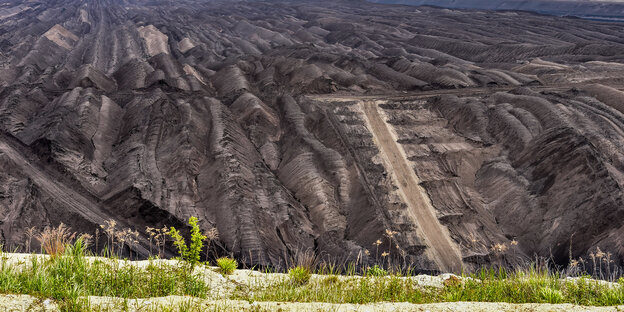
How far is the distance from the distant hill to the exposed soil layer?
88843 mm

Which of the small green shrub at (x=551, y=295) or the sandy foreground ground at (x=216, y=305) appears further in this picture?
the small green shrub at (x=551, y=295)

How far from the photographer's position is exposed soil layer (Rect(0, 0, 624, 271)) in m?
20.7

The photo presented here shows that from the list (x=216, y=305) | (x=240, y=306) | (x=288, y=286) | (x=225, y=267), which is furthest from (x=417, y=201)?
(x=216, y=305)

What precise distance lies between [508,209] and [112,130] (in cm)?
2921

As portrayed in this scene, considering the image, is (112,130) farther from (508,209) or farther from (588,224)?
(588,224)

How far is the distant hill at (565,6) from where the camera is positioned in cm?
11612

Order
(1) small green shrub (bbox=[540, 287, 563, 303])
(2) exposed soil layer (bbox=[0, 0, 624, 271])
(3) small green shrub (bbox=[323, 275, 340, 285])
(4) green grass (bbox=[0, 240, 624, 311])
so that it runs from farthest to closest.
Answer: (2) exposed soil layer (bbox=[0, 0, 624, 271]) < (3) small green shrub (bbox=[323, 275, 340, 285]) < (1) small green shrub (bbox=[540, 287, 563, 303]) < (4) green grass (bbox=[0, 240, 624, 311])

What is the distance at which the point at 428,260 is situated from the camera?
20469 mm

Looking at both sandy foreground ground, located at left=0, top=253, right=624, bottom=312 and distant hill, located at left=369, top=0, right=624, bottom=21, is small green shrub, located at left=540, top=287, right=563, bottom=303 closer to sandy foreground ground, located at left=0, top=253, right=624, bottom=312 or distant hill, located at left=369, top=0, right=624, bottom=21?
sandy foreground ground, located at left=0, top=253, right=624, bottom=312

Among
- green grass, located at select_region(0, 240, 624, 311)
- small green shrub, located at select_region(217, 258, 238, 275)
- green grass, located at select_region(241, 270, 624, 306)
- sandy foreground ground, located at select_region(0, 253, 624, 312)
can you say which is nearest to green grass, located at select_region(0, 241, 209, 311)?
green grass, located at select_region(0, 240, 624, 311)

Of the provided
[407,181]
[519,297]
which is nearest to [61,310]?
[519,297]

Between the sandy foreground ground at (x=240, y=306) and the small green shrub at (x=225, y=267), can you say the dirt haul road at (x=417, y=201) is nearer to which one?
the sandy foreground ground at (x=240, y=306)

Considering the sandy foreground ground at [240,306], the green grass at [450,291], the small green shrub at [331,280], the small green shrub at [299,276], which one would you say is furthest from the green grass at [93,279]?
the small green shrub at [331,280]

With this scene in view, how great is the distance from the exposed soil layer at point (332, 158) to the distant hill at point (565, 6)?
88843 millimetres
